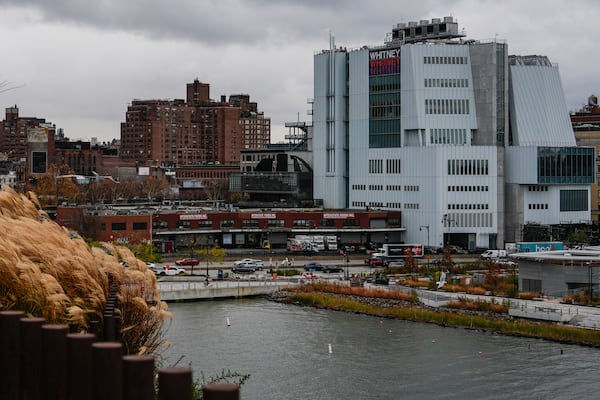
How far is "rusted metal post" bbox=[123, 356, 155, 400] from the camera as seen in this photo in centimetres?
543

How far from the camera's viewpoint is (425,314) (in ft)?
149

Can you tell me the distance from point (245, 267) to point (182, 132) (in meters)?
129

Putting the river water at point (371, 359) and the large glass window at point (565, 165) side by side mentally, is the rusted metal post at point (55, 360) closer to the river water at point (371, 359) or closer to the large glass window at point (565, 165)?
the river water at point (371, 359)

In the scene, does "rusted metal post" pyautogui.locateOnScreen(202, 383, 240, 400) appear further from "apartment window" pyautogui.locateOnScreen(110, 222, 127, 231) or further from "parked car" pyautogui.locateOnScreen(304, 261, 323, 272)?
"apartment window" pyautogui.locateOnScreen(110, 222, 127, 231)

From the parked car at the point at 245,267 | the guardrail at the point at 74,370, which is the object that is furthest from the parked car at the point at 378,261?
the guardrail at the point at 74,370

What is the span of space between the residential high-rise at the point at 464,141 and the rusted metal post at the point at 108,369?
7043 cm

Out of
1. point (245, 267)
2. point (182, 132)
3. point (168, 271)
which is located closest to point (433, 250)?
point (245, 267)

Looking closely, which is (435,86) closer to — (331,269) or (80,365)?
(331,269)

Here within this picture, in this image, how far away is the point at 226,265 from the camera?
68.1 metres

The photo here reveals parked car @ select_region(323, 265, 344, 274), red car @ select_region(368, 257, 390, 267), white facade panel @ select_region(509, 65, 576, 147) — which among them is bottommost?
parked car @ select_region(323, 265, 344, 274)

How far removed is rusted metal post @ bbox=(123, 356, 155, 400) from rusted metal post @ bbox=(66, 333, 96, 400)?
1.48 feet

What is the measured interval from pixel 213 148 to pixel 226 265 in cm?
12604

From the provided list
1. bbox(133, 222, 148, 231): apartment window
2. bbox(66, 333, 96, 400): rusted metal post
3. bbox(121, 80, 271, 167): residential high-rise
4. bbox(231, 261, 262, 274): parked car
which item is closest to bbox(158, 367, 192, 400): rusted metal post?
bbox(66, 333, 96, 400): rusted metal post

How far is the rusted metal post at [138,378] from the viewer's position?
5426mm
